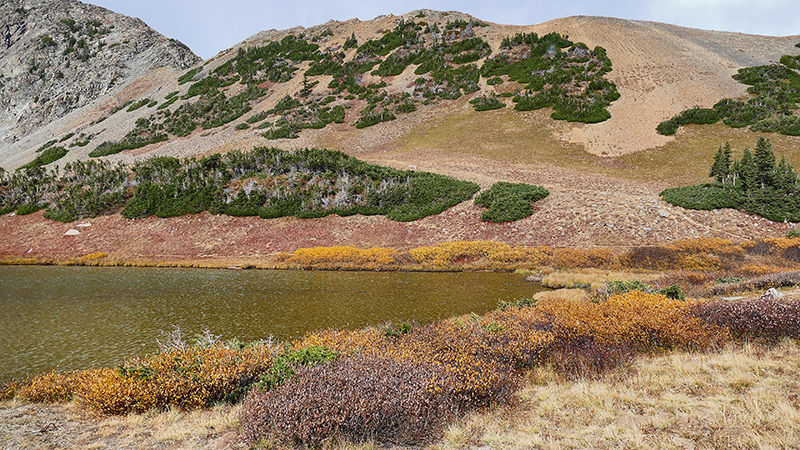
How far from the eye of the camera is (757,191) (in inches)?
972

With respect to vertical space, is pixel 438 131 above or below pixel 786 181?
above

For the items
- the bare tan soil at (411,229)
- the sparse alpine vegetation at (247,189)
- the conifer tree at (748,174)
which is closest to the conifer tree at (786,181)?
the conifer tree at (748,174)

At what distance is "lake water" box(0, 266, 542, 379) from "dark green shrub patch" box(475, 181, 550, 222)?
7.72 m

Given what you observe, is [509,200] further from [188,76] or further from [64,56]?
[64,56]

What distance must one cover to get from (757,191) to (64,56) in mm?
126496

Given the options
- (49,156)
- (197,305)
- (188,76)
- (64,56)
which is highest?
(64,56)

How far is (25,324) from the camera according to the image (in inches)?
534

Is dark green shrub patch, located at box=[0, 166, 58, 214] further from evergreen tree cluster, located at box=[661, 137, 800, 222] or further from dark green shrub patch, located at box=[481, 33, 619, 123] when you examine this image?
evergreen tree cluster, located at box=[661, 137, 800, 222]

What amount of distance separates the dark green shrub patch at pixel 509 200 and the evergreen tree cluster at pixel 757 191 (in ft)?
30.0

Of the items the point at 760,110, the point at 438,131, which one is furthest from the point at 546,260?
the point at 760,110

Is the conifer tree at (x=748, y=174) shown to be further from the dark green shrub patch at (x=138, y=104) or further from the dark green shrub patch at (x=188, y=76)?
the dark green shrub patch at (x=188, y=76)

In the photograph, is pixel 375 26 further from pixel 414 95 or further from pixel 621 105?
pixel 621 105

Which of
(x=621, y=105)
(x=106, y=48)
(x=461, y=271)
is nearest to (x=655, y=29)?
(x=621, y=105)

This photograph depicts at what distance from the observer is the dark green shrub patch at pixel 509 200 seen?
27266 mm
